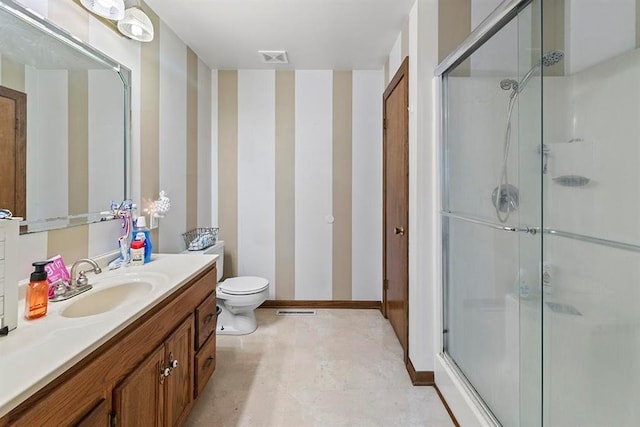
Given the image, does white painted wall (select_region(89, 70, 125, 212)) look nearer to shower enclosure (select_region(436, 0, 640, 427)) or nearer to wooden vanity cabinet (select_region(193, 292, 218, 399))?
wooden vanity cabinet (select_region(193, 292, 218, 399))

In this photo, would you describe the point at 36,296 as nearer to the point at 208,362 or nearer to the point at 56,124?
the point at 56,124

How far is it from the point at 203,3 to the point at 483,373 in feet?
8.79

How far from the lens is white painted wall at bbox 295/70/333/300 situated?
10.2 ft

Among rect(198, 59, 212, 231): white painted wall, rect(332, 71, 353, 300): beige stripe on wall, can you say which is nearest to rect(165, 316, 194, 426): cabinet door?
rect(198, 59, 212, 231): white painted wall

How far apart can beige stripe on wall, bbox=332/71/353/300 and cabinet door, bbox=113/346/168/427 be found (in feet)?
6.91

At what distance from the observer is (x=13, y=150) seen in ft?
3.91

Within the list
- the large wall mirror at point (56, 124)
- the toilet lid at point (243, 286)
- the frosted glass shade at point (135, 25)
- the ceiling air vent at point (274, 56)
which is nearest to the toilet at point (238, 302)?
the toilet lid at point (243, 286)

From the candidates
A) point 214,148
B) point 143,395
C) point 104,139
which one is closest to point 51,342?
point 143,395

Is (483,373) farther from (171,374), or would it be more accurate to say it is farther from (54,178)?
(54,178)

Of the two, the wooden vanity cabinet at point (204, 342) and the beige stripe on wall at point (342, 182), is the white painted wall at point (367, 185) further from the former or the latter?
the wooden vanity cabinet at point (204, 342)

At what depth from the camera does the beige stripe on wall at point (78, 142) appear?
1465 millimetres

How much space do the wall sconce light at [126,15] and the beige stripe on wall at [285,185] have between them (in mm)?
1511

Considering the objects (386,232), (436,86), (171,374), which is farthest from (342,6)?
Answer: (171,374)

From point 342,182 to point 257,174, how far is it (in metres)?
0.86
